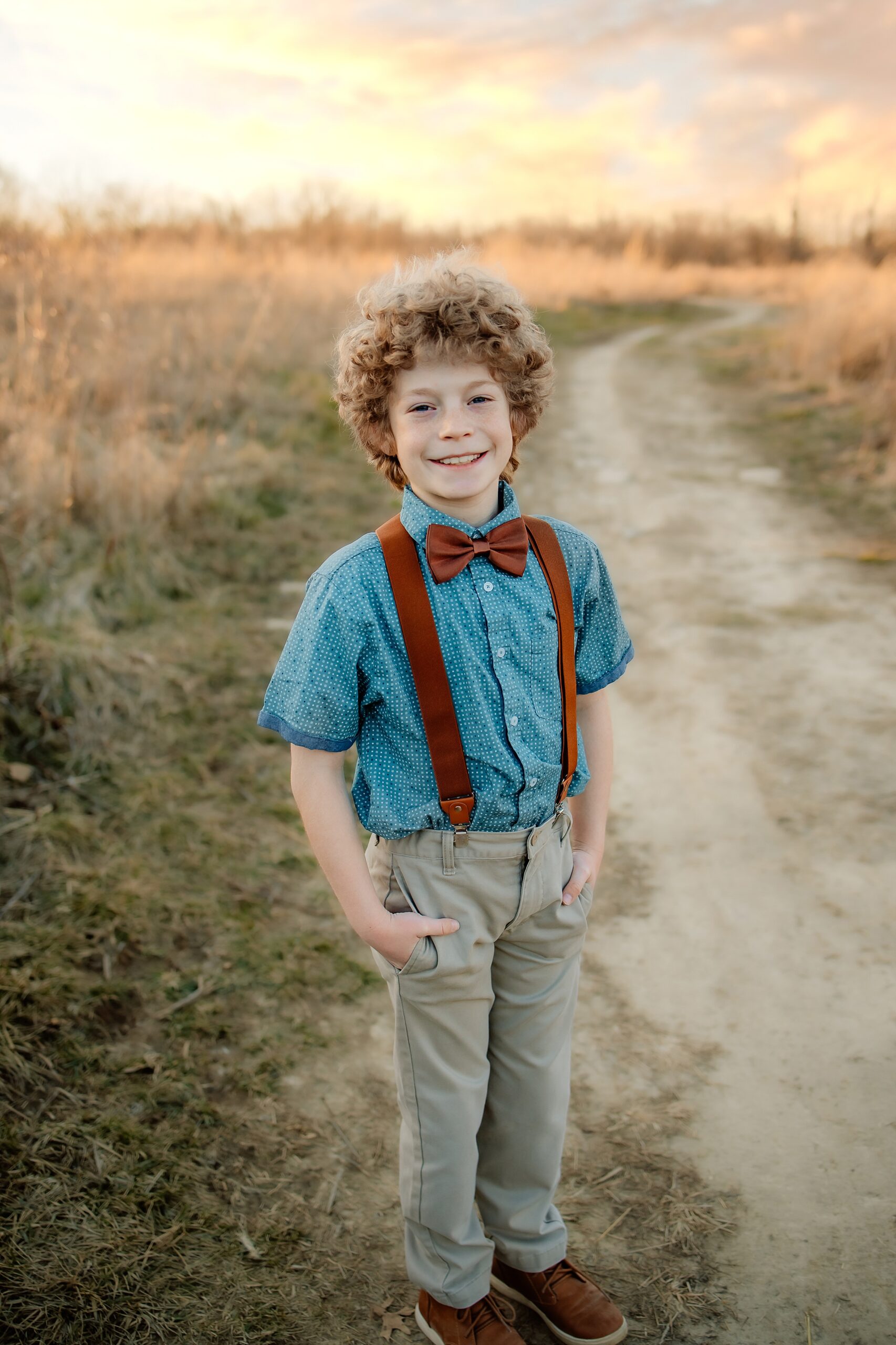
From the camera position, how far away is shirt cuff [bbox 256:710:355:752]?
1502mm

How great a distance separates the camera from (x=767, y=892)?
304cm

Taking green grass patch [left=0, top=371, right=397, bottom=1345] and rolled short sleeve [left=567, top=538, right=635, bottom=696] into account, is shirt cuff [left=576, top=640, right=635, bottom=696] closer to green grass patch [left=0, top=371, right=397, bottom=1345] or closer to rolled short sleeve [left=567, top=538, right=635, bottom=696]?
rolled short sleeve [left=567, top=538, right=635, bottom=696]

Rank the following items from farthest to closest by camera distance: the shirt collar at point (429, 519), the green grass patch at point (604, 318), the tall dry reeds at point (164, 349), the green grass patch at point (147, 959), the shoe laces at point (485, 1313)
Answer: the green grass patch at point (604, 318)
the tall dry reeds at point (164, 349)
the green grass patch at point (147, 959)
the shoe laces at point (485, 1313)
the shirt collar at point (429, 519)

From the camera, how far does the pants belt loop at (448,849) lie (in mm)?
1548

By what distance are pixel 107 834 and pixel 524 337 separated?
89.8 inches

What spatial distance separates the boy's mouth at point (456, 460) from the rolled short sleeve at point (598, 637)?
1.00ft

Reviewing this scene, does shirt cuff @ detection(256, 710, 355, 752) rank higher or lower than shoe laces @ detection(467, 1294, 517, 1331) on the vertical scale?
higher

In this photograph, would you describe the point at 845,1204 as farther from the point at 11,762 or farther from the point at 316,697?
the point at 11,762

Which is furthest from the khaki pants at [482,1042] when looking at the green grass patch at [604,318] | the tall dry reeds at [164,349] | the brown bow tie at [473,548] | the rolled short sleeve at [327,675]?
the green grass patch at [604,318]

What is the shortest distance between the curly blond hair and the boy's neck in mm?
140

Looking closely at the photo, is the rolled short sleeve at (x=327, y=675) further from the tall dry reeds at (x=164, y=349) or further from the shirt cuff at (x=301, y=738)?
the tall dry reeds at (x=164, y=349)

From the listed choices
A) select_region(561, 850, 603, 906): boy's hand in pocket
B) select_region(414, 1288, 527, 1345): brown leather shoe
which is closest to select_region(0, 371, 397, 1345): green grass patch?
select_region(414, 1288, 527, 1345): brown leather shoe

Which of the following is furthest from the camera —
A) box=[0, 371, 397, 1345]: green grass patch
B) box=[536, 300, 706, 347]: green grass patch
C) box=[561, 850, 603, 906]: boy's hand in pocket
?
box=[536, 300, 706, 347]: green grass patch

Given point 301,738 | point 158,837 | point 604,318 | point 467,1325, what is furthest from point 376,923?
point 604,318
